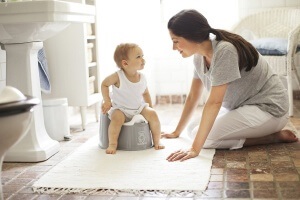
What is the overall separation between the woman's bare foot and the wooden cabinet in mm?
1149

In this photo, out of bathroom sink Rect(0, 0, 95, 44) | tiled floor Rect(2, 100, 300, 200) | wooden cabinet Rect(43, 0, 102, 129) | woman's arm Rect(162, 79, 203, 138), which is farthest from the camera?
wooden cabinet Rect(43, 0, 102, 129)

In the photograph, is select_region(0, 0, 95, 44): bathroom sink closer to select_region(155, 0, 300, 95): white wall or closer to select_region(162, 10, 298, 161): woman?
select_region(162, 10, 298, 161): woman

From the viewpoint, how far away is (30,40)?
2.38m

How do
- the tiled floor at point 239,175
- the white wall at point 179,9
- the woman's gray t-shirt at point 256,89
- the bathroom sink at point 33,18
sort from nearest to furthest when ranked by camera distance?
1. the tiled floor at point 239,175
2. the bathroom sink at point 33,18
3. the woman's gray t-shirt at point 256,89
4. the white wall at point 179,9

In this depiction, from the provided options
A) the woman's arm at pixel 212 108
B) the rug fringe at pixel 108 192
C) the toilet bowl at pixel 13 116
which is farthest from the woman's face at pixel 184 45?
the toilet bowl at pixel 13 116

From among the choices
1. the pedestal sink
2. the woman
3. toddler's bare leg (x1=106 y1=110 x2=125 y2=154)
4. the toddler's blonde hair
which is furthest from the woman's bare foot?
the pedestal sink

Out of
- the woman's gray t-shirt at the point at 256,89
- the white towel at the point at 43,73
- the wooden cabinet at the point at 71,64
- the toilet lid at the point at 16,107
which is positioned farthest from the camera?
the wooden cabinet at the point at 71,64

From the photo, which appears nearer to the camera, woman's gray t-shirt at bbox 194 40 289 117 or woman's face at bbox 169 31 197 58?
woman's face at bbox 169 31 197 58

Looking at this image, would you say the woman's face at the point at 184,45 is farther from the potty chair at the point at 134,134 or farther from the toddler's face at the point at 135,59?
the potty chair at the point at 134,134

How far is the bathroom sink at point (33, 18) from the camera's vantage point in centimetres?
217

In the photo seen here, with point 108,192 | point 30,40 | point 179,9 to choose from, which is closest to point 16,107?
point 108,192

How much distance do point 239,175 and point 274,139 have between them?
1.96 feet

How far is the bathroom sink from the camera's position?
217 centimetres

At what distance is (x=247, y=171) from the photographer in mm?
2109
